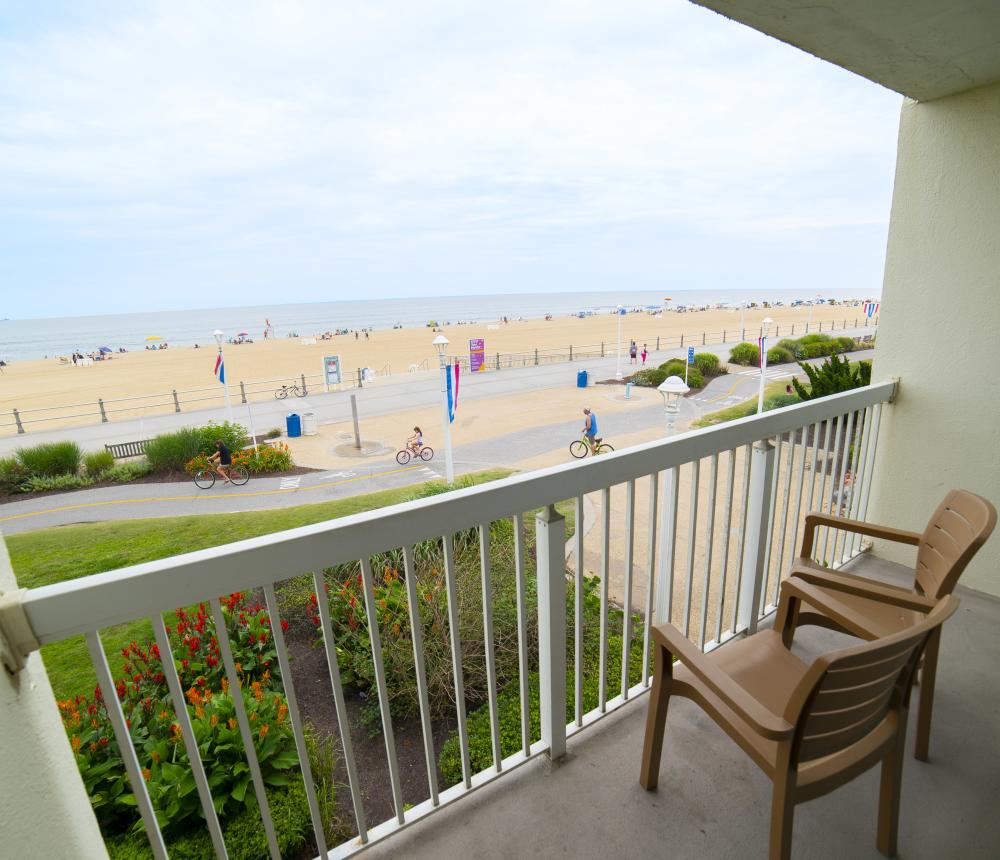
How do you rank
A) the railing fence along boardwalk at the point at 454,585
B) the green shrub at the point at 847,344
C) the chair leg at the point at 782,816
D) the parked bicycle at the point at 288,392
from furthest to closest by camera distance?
the green shrub at the point at 847,344 → the parked bicycle at the point at 288,392 → the chair leg at the point at 782,816 → the railing fence along boardwalk at the point at 454,585

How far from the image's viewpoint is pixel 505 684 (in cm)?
303

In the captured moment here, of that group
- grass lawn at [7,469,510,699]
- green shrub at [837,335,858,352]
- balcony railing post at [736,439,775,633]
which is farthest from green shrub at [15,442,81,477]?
green shrub at [837,335,858,352]

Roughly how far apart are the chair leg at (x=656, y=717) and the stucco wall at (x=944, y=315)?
2.23m

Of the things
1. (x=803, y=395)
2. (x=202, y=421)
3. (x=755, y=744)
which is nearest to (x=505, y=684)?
(x=755, y=744)

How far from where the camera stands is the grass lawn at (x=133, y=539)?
561 cm

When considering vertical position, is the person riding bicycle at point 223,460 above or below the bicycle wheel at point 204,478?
above

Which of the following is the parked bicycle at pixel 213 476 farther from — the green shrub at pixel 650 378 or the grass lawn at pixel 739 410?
the green shrub at pixel 650 378

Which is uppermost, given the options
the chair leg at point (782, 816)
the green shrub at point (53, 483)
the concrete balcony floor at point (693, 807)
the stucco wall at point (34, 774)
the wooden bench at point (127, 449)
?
the stucco wall at point (34, 774)

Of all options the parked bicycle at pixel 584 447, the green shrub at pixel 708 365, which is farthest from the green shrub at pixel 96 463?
the green shrub at pixel 708 365

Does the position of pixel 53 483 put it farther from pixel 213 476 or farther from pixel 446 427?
pixel 446 427

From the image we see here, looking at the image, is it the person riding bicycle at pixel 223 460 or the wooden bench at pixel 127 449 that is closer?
the person riding bicycle at pixel 223 460

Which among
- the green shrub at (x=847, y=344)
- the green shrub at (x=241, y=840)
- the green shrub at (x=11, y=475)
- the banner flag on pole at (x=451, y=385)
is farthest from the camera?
the green shrub at (x=847, y=344)

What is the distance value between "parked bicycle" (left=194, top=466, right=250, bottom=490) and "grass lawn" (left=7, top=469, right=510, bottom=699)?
217cm

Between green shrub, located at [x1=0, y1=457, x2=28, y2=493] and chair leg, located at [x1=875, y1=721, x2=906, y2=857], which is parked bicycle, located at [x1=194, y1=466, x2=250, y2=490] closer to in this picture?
green shrub, located at [x1=0, y1=457, x2=28, y2=493]
